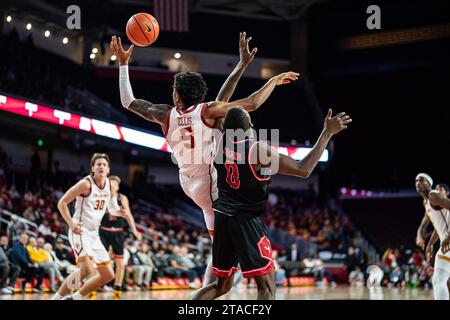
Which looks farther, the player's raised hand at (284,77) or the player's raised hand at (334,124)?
the player's raised hand at (284,77)

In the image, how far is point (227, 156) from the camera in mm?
4852

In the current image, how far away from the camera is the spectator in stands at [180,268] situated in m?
16.2

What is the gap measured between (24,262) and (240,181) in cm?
880

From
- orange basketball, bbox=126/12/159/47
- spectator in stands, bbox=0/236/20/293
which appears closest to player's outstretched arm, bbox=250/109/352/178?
orange basketball, bbox=126/12/159/47

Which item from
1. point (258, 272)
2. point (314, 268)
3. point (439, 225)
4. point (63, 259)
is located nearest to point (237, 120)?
point (258, 272)

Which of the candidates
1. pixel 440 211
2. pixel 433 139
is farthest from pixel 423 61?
pixel 440 211

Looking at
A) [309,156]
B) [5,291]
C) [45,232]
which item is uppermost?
[309,156]

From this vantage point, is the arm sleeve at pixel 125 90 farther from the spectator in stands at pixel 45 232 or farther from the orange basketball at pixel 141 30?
the spectator in stands at pixel 45 232

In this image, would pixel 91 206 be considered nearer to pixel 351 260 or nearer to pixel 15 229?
pixel 15 229

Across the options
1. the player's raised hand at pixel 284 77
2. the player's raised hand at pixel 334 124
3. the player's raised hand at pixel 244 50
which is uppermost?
the player's raised hand at pixel 244 50

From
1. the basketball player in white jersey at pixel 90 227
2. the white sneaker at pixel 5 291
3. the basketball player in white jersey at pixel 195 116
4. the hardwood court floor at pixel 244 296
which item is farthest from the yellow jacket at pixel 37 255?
the basketball player in white jersey at pixel 195 116

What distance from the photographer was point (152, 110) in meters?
5.66

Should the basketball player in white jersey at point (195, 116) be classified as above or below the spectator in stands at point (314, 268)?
above

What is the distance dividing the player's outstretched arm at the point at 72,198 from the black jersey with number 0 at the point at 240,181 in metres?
2.86
